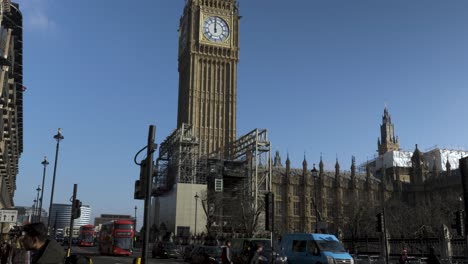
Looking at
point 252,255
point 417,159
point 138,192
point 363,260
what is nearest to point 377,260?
point 363,260

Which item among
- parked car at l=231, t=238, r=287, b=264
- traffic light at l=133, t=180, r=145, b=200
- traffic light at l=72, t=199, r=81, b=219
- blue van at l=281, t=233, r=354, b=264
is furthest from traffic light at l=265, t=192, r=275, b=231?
traffic light at l=133, t=180, r=145, b=200

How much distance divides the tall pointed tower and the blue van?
126 meters

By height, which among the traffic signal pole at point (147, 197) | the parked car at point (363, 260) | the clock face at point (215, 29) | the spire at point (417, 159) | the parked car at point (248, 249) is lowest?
the parked car at point (363, 260)

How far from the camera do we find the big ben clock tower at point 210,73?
9225 centimetres

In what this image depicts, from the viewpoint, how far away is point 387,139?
471ft

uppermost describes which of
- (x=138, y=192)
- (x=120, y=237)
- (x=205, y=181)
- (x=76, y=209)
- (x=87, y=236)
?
(x=205, y=181)

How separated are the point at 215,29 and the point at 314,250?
81888 millimetres

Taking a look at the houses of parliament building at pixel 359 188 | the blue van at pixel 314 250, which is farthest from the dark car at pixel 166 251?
the houses of parliament building at pixel 359 188

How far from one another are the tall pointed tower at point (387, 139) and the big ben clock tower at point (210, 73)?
Answer: 221 ft

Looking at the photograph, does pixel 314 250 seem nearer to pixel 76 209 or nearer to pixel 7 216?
pixel 76 209

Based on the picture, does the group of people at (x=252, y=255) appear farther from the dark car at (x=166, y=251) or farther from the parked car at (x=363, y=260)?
the dark car at (x=166, y=251)

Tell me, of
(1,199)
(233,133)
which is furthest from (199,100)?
(1,199)

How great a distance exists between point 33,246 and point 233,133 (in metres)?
88.3

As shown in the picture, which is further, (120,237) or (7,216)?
(120,237)
